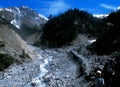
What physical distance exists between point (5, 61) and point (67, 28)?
2870 inches

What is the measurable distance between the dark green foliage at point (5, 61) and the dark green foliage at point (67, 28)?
4995 centimetres

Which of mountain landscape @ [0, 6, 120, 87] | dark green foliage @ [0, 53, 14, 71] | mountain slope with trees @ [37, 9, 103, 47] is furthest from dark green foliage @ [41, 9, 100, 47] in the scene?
dark green foliage @ [0, 53, 14, 71]

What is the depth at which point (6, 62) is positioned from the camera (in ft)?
156

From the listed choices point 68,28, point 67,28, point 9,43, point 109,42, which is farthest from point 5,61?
point 67,28

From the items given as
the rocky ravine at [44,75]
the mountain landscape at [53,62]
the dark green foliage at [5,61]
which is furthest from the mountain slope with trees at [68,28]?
the rocky ravine at [44,75]

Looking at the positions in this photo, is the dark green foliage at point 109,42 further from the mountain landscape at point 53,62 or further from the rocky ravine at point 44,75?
the rocky ravine at point 44,75

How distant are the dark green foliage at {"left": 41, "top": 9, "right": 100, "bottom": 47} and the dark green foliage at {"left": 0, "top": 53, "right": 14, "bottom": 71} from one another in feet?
164

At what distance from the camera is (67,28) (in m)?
119

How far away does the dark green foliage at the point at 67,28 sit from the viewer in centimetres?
10575

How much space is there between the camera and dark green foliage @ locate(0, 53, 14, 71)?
1810 inches

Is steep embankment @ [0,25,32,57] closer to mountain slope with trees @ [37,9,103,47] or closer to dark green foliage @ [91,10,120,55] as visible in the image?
dark green foliage @ [91,10,120,55]

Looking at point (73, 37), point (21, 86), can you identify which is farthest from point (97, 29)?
point (21, 86)

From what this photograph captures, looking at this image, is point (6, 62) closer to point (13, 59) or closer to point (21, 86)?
point (13, 59)

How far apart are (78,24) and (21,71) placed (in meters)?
78.2
